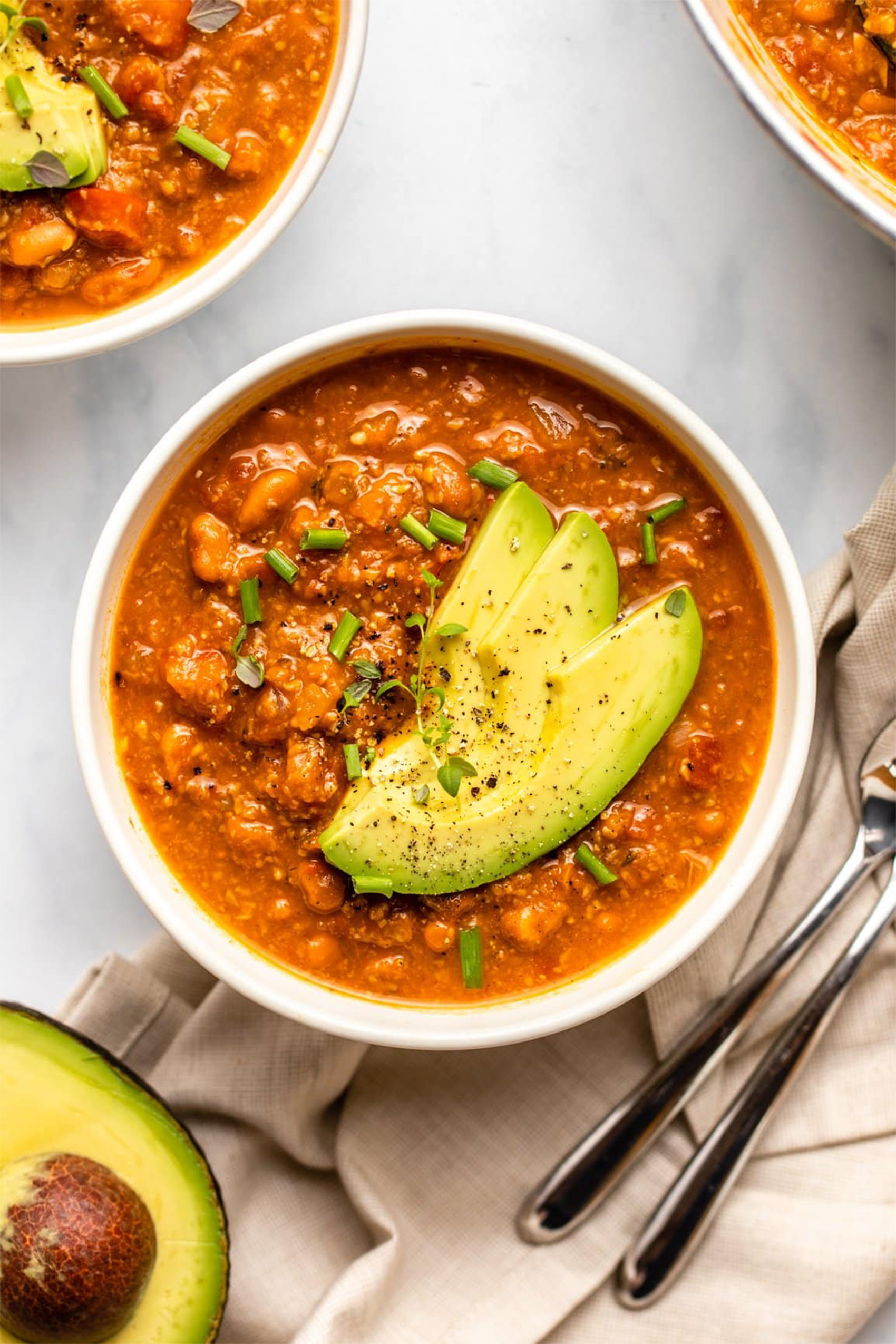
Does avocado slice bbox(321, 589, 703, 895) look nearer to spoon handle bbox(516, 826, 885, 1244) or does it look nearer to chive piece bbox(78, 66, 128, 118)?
spoon handle bbox(516, 826, 885, 1244)

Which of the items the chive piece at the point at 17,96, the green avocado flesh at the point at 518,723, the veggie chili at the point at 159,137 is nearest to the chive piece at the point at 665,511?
the green avocado flesh at the point at 518,723

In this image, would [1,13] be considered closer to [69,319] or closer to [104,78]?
[104,78]

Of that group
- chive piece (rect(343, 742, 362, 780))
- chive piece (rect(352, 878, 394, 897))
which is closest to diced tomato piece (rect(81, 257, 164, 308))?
chive piece (rect(343, 742, 362, 780))

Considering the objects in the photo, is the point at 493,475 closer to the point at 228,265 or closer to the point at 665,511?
the point at 665,511

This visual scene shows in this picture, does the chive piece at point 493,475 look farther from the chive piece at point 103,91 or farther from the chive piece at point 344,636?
the chive piece at point 103,91

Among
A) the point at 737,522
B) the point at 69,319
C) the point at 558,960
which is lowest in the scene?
the point at 558,960

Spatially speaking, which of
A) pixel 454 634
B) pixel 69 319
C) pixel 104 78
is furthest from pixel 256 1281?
pixel 104 78

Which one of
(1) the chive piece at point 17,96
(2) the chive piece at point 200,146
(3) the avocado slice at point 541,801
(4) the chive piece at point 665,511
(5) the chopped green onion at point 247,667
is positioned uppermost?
(1) the chive piece at point 17,96
